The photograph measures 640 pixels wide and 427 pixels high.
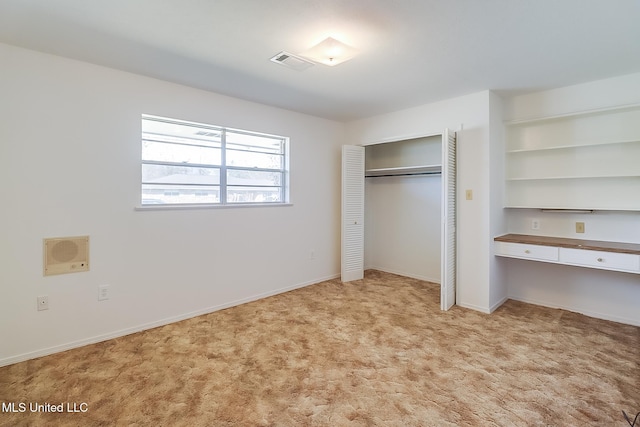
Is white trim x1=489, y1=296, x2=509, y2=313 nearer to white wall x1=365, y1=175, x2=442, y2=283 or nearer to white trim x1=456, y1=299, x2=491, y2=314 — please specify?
white trim x1=456, y1=299, x2=491, y2=314

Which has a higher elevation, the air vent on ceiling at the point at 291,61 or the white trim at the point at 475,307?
the air vent on ceiling at the point at 291,61

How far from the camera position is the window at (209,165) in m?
3.11

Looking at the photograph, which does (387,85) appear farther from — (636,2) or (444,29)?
(636,2)

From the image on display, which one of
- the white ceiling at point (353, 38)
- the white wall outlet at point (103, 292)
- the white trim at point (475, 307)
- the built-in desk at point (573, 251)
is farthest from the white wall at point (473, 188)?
the white wall outlet at point (103, 292)

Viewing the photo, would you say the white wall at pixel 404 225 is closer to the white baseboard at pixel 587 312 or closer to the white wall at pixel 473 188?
the white wall at pixel 473 188

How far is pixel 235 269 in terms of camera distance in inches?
143

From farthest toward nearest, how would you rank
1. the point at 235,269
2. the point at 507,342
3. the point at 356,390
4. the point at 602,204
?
1. the point at 235,269
2. the point at 602,204
3. the point at 507,342
4. the point at 356,390

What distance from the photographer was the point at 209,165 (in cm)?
346

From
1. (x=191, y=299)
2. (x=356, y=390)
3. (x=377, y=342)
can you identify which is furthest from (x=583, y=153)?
(x=191, y=299)

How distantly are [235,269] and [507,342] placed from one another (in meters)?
2.83

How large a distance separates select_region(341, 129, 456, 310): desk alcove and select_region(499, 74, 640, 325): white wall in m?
0.97

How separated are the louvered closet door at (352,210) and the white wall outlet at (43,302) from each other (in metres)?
3.24

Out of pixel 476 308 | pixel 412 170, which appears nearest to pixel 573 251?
pixel 476 308

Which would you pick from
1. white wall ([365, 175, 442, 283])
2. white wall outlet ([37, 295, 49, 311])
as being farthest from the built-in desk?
white wall outlet ([37, 295, 49, 311])
